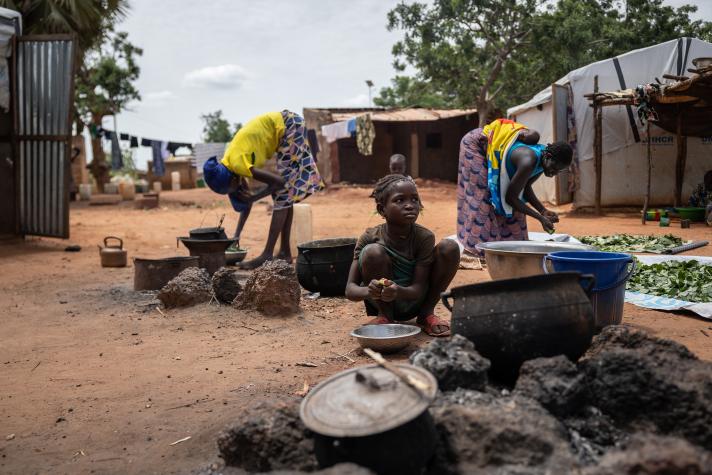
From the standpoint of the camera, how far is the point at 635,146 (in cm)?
1188

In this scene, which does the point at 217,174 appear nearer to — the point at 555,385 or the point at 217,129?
the point at 555,385

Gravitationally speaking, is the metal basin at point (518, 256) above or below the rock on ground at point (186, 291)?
above

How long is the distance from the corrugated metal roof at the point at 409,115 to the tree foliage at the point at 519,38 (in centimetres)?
61

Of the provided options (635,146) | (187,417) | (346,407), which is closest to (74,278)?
(187,417)

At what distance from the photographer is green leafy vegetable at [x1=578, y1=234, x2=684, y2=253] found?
670cm

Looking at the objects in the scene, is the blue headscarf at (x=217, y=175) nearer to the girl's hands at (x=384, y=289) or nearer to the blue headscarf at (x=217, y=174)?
the blue headscarf at (x=217, y=174)

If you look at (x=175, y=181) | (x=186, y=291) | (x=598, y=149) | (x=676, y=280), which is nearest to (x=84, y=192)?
(x=175, y=181)

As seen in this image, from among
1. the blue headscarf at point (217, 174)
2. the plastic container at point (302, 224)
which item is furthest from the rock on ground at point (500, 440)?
the plastic container at point (302, 224)

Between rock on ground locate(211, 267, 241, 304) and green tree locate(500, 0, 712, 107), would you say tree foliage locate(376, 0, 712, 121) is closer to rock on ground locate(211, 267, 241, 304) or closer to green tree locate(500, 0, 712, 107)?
green tree locate(500, 0, 712, 107)

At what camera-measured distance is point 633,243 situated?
7195 mm

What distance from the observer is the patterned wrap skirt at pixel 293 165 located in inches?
254

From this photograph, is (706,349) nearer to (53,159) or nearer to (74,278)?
(74,278)

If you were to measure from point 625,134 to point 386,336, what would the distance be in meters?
10.3

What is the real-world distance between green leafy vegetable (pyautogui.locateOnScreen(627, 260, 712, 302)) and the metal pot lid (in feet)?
10.7
